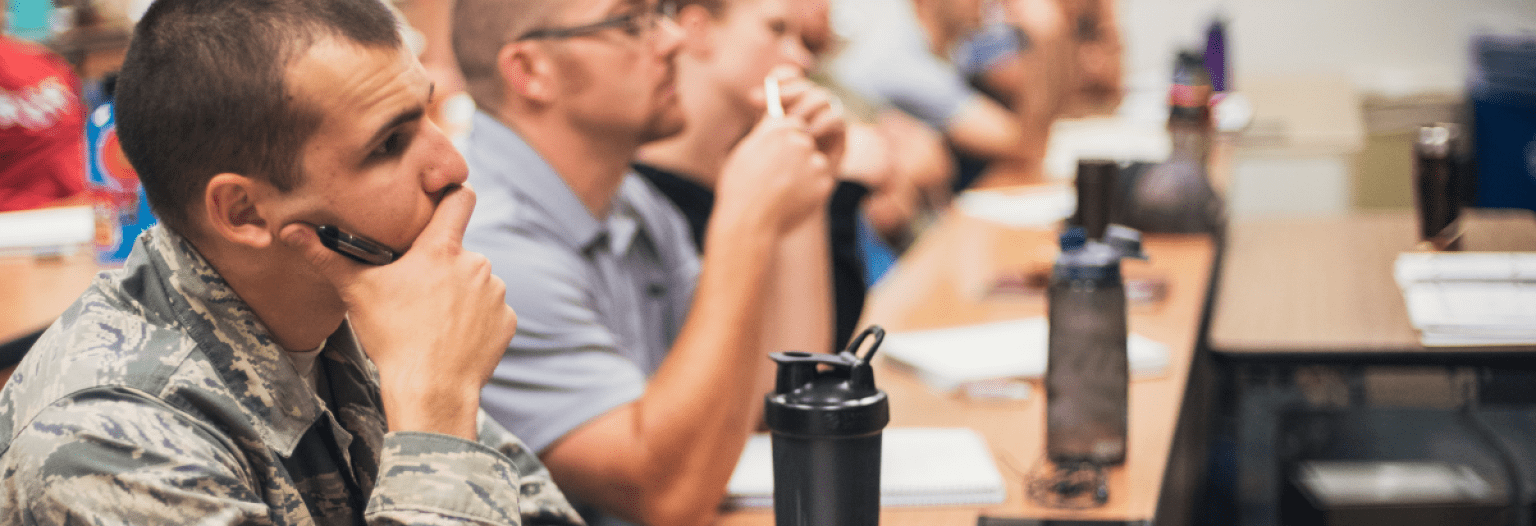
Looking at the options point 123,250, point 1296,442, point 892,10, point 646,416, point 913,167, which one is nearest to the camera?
point 646,416

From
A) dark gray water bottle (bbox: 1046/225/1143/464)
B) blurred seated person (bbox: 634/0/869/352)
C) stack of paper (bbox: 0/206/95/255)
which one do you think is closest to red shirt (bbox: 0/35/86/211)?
stack of paper (bbox: 0/206/95/255)

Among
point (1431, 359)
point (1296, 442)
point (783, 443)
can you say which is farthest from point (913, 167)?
point (783, 443)

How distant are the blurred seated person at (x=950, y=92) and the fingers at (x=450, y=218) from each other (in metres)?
2.58

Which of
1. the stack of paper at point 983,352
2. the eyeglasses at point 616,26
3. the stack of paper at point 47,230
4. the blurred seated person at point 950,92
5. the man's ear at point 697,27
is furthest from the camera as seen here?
the blurred seated person at point 950,92

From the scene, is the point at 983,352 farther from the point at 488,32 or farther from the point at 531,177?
the point at 488,32

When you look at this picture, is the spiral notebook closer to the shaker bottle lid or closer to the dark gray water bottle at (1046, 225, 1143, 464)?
the dark gray water bottle at (1046, 225, 1143, 464)

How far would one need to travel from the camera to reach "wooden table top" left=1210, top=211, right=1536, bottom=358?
1733 mm

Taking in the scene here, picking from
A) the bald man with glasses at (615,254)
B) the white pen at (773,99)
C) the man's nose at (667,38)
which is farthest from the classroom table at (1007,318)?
the man's nose at (667,38)

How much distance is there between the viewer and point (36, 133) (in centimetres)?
280

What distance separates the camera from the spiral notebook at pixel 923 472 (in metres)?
1.13

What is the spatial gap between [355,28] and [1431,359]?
1459 millimetres

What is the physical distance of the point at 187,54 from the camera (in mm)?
758

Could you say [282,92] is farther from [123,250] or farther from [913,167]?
[913,167]

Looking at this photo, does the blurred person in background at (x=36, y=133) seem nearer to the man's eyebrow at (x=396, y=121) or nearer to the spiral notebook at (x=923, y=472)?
the spiral notebook at (x=923, y=472)
